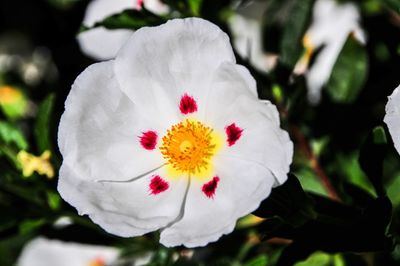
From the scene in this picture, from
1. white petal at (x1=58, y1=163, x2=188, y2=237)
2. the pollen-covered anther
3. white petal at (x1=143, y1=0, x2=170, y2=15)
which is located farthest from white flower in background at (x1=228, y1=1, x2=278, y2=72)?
white petal at (x1=58, y1=163, x2=188, y2=237)

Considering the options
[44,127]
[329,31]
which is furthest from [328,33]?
[44,127]

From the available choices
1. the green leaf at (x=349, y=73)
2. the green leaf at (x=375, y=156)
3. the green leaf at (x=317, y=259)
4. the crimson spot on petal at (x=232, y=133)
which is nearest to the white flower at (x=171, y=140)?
the crimson spot on petal at (x=232, y=133)

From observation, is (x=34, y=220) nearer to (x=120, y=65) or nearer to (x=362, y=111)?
(x=120, y=65)

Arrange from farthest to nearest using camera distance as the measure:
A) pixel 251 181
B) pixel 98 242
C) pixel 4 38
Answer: pixel 4 38 < pixel 98 242 < pixel 251 181

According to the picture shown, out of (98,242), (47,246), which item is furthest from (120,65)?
(47,246)

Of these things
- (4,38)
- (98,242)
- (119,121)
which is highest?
(119,121)

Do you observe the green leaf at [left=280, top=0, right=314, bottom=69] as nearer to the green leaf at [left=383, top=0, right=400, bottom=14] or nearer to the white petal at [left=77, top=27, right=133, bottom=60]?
the green leaf at [left=383, top=0, right=400, bottom=14]
